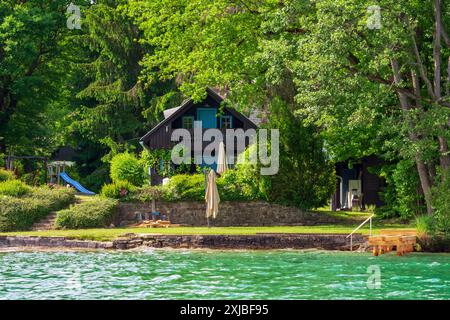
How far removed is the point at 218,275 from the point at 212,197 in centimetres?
1307

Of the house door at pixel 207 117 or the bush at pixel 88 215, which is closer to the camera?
the bush at pixel 88 215

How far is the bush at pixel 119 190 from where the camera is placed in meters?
44.6

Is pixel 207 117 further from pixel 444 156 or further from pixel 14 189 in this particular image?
pixel 444 156

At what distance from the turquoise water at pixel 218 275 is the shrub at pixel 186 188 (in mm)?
9408

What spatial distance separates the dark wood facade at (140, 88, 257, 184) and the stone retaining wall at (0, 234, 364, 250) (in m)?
18.5

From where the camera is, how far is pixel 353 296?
23906mm

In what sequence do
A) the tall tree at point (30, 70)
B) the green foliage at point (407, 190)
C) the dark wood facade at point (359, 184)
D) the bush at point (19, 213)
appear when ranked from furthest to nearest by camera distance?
the tall tree at point (30, 70) < the dark wood facade at point (359, 184) < the green foliage at point (407, 190) < the bush at point (19, 213)

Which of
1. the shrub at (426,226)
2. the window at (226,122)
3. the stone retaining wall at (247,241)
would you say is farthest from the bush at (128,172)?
the shrub at (426,226)

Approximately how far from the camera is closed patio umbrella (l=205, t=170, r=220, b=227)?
40.6 metres

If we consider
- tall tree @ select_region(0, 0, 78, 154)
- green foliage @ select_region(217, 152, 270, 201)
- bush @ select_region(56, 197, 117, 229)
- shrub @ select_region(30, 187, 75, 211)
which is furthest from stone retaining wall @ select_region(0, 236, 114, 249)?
tall tree @ select_region(0, 0, 78, 154)

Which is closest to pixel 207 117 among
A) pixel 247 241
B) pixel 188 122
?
pixel 188 122

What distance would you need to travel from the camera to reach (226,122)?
188ft

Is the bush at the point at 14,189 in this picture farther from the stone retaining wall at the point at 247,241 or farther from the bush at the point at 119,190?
the stone retaining wall at the point at 247,241
